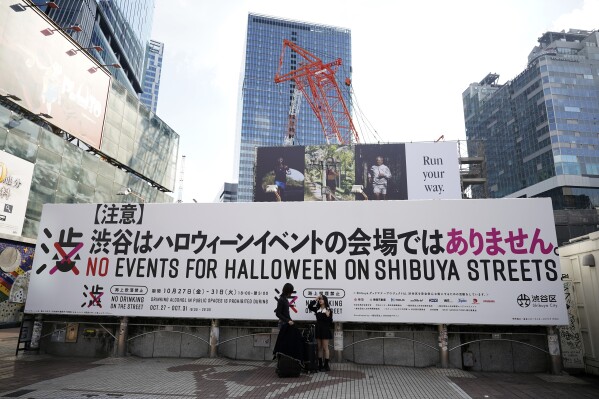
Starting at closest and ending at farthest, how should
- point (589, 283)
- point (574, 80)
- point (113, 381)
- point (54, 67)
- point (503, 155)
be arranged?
point (113, 381)
point (589, 283)
point (54, 67)
point (574, 80)
point (503, 155)

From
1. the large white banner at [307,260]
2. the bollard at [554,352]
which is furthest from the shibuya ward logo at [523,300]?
the bollard at [554,352]

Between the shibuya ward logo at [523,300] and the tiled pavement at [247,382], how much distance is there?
1557 mm

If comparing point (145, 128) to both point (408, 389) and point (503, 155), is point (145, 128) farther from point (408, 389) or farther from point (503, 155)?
point (503, 155)

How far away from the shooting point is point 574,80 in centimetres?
8194

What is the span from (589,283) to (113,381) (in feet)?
35.4

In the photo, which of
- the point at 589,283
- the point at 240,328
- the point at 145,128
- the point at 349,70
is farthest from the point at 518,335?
the point at 349,70

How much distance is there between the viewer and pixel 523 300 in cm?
830

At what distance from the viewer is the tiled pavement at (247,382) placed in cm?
650

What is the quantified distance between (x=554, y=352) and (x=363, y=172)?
28.4 m

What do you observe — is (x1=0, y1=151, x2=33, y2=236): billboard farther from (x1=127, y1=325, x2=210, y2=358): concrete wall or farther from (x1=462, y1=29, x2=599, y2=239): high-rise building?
(x1=462, y1=29, x2=599, y2=239): high-rise building

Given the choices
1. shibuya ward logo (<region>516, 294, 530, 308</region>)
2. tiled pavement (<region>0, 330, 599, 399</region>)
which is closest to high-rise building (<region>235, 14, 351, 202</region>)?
tiled pavement (<region>0, 330, 599, 399</region>)

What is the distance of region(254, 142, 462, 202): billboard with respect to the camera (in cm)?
3378

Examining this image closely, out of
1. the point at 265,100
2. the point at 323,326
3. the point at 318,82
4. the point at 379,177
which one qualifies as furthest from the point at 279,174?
the point at 265,100

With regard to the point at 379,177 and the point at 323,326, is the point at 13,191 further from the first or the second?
the point at 379,177
